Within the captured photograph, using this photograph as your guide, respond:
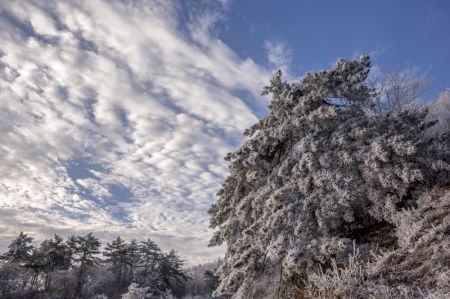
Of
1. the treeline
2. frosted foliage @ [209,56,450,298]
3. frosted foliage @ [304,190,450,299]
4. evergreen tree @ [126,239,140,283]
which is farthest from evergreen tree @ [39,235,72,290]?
frosted foliage @ [304,190,450,299]

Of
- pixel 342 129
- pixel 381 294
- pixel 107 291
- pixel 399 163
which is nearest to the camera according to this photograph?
pixel 381 294

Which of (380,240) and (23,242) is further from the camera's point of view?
(23,242)

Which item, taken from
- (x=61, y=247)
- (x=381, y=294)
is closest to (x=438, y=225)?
(x=381, y=294)

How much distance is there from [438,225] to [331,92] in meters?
5.52

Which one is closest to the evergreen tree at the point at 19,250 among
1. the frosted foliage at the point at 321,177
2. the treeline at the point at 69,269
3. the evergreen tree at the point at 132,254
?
the treeline at the point at 69,269

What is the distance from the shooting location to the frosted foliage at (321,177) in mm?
9109

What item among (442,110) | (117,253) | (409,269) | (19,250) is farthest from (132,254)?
(409,269)

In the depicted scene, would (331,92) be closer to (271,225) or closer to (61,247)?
(271,225)

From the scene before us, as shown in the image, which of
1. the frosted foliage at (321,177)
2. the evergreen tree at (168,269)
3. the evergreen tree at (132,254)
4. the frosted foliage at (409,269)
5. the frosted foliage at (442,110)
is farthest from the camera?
the evergreen tree at (132,254)

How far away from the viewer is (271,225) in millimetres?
9391

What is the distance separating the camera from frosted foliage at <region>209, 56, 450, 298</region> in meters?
9.11

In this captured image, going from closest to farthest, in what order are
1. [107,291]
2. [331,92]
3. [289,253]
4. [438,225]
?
[438,225] < [289,253] < [331,92] < [107,291]

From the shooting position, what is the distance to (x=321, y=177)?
9703 mm

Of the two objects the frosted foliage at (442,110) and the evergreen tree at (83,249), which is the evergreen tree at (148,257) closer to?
the evergreen tree at (83,249)
